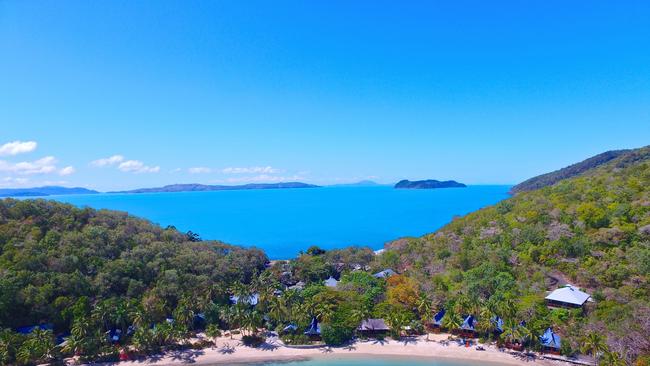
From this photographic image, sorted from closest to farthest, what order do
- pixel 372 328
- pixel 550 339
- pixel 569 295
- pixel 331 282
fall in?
pixel 550 339
pixel 569 295
pixel 372 328
pixel 331 282

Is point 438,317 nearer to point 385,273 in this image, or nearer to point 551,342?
point 551,342

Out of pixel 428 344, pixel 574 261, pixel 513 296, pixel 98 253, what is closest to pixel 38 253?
pixel 98 253

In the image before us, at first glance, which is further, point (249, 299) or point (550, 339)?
point (249, 299)

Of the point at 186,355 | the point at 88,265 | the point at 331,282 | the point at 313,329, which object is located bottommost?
the point at 186,355

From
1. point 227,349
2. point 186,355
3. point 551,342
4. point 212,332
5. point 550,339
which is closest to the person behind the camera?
point 551,342

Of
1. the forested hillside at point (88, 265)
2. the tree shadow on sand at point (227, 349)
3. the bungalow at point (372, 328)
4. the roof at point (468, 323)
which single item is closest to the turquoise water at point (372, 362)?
the tree shadow on sand at point (227, 349)

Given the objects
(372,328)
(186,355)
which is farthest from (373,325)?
(186,355)

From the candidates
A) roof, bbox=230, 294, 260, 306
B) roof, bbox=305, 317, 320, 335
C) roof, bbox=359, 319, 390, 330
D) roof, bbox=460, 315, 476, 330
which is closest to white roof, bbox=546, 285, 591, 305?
roof, bbox=460, 315, 476, 330
